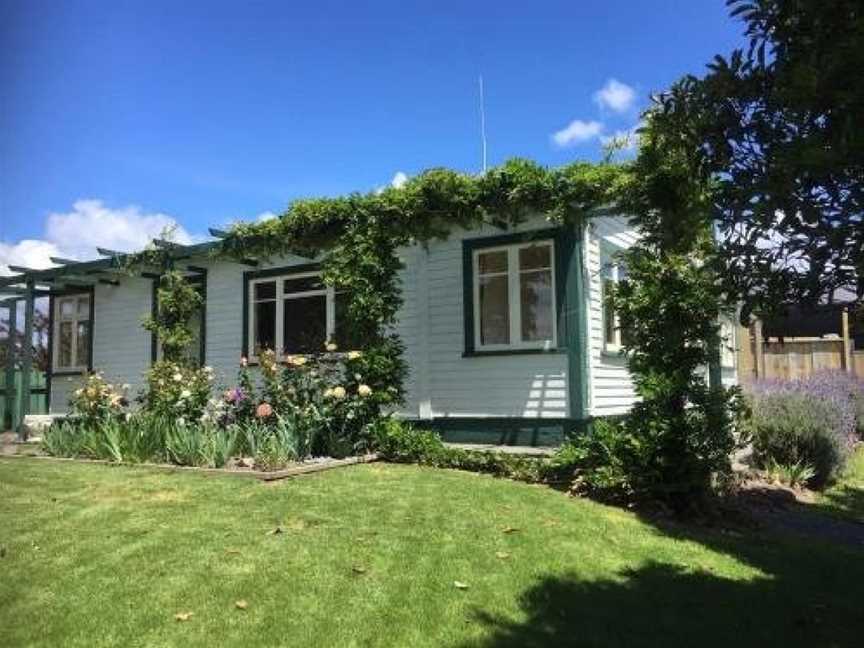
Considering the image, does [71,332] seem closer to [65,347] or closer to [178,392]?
[65,347]

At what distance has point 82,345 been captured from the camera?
18.9 meters

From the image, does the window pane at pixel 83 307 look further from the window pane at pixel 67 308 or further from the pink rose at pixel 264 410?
the pink rose at pixel 264 410

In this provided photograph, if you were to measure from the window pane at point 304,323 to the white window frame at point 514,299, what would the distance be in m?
3.12

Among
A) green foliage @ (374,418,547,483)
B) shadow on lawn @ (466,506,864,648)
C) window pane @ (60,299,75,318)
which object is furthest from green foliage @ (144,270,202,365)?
shadow on lawn @ (466,506,864,648)

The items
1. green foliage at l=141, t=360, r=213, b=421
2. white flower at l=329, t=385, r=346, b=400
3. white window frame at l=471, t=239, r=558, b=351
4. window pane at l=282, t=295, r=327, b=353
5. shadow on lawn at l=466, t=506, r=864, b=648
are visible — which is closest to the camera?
shadow on lawn at l=466, t=506, r=864, b=648

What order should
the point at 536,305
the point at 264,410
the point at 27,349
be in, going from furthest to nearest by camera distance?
the point at 27,349 < the point at 536,305 < the point at 264,410

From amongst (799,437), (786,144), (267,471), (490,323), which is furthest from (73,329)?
(786,144)

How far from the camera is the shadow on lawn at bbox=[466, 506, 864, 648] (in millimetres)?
5082

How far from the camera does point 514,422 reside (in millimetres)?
12062

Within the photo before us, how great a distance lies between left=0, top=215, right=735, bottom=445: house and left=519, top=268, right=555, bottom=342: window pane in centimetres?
2

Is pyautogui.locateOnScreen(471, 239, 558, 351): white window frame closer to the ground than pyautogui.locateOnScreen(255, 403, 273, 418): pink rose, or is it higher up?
higher up

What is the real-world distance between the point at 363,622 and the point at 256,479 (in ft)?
14.8

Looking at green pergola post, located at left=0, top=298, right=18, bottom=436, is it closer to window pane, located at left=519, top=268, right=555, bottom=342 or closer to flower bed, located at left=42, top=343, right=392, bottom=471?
flower bed, located at left=42, top=343, right=392, bottom=471

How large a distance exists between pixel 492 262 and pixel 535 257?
0.79m
